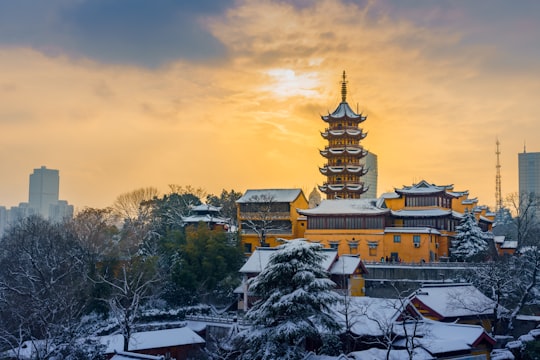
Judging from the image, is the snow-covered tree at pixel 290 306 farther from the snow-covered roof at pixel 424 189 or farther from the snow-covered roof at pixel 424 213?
the snow-covered roof at pixel 424 189

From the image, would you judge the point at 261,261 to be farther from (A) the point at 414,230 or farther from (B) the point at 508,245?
(B) the point at 508,245

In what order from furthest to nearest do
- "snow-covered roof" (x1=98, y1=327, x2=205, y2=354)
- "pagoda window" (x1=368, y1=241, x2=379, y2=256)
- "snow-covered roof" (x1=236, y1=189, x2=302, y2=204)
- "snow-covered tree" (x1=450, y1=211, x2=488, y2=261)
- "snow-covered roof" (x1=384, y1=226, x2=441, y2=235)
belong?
1. "snow-covered roof" (x1=236, y1=189, x2=302, y2=204)
2. "pagoda window" (x1=368, y1=241, x2=379, y2=256)
3. "snow-covered roof" (x1=384, y1=226, x2=441, y2=235)
4. "snow-covered tree" (x1=450, y1=211, x2=488, y2=261)
5. "snow-covered roof" (x1=98, y1=327, x2=205, y2=354)

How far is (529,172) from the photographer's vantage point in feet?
646

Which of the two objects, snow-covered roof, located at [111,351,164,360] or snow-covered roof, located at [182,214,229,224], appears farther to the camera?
snow-covered roof, located at [182,214,229,224]

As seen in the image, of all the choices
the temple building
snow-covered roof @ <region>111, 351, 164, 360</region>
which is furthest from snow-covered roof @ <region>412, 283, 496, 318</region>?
snow-covered roof @ <region>111, 351, 164, 360</region>

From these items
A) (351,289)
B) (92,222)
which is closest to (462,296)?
(351,289)

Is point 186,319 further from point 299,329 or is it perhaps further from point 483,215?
point 483,215

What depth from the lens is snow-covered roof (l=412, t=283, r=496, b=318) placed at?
101ft

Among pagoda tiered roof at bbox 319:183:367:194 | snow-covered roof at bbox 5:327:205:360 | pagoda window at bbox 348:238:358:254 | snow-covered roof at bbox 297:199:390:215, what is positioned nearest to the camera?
snow-covered roof at bbox 5:327:205:360

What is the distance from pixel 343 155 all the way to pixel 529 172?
15142 cm

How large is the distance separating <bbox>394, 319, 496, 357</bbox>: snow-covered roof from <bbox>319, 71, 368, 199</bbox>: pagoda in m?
40.1

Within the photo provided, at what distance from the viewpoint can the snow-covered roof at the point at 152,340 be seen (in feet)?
99.9

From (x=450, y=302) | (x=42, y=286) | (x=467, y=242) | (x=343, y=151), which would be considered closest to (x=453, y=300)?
(x=450, y=302)

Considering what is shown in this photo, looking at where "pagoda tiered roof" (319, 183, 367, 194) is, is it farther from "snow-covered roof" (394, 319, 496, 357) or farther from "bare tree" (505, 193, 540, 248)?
"snow-covered roof" (394, 319, 496, 357)
